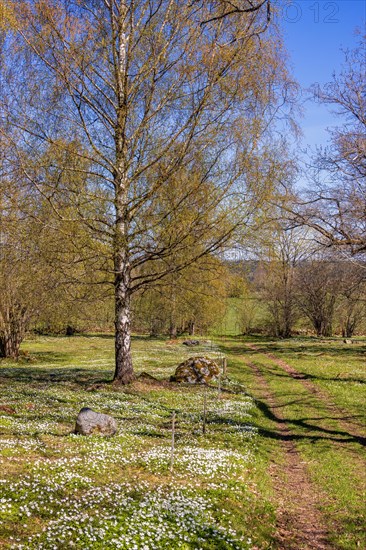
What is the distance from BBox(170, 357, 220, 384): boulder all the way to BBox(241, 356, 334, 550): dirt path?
9.93 m

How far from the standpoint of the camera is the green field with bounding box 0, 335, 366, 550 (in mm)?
8297

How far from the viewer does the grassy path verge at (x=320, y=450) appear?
32.9 ft

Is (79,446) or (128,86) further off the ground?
(128,86)

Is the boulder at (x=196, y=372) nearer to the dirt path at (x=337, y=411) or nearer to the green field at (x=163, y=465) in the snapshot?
the green field at (x=163, y=465)

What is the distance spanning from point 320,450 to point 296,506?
14.3 ft

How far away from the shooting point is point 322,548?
8898 mm

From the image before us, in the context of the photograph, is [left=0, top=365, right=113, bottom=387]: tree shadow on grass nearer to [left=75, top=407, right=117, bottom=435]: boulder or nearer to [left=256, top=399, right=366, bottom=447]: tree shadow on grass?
[left=75, top=407, right=117, bottom=435]: boulder

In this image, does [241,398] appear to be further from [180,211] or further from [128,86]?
[128,86]

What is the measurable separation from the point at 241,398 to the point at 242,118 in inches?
484

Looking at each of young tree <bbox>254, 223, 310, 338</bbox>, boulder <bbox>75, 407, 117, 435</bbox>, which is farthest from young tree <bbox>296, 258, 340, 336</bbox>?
boulder <bbox>75, 407, 117, 435</bbox>

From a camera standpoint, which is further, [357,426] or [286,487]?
[357,426]

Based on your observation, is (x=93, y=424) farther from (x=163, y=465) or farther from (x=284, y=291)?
(x=284, y=291)

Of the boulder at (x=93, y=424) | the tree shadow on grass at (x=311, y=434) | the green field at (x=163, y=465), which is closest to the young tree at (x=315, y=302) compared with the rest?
the green field at (x=163, y=465)

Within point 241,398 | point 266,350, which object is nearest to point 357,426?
point 241,398
